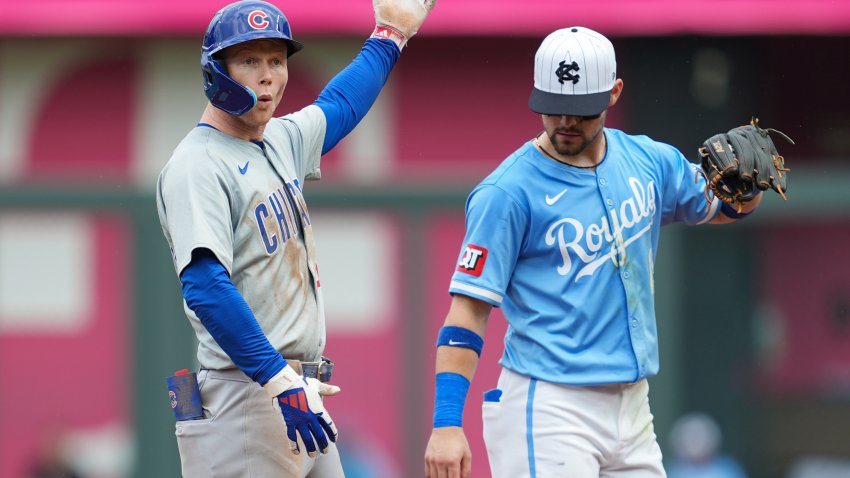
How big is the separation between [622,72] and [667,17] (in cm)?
53

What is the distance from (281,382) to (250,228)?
0.45 m

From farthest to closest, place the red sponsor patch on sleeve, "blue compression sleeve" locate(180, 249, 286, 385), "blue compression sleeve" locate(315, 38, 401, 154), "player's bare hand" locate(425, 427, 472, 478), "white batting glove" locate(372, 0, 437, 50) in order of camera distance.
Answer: "white batting glove" locate(372, 0, 437, 50)
"blue compression sleeve" locate(315, 38, 401, 154)
the red sponsor patch on sleeve
"player's bare hand" locate(425, 427, 472, 478)
"blue compression sleeve" locate(180, 249, 286, 385)

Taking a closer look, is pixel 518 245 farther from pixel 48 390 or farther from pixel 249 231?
pixel 48 390

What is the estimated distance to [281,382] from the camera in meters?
3.69

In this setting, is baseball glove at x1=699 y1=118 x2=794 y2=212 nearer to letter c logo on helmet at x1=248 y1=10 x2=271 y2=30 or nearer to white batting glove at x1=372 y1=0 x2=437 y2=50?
white batting glove at x1=372 y1=0 x2=437 y2=50

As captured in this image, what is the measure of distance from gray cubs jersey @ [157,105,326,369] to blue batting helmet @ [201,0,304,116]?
12 cm

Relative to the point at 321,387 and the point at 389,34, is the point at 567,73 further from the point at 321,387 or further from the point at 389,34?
the point at 321,387

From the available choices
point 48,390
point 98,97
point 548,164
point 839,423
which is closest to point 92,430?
point 48,390

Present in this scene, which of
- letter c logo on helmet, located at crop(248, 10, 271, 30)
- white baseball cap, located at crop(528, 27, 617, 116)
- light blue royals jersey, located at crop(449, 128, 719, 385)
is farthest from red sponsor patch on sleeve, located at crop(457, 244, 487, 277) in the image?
letter c logo on helmet, located at crop(248, 10, 271, 30)

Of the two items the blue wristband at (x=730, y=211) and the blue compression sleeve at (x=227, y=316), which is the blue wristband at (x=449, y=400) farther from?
the blue wristband at (x=730, y=211)

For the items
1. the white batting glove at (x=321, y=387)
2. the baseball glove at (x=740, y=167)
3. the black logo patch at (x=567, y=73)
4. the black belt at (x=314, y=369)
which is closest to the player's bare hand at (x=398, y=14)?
the black logo patch at (x=567, y=73)

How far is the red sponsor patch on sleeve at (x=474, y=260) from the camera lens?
13.3 feet

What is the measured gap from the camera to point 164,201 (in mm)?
3836

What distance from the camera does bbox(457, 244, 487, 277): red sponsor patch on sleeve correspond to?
4.04 m
